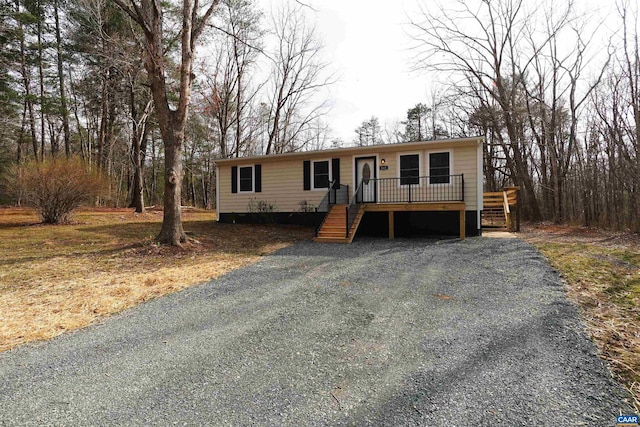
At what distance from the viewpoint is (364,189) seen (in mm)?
11008

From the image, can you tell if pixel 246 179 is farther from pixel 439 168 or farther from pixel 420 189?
pixel 439 168

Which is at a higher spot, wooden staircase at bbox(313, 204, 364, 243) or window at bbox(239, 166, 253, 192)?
window at bbox(239, 166, 253, 192)

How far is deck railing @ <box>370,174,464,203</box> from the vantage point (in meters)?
9.94

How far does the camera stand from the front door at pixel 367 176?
35.7ft

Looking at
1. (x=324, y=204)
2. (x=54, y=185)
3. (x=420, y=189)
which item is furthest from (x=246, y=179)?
(x=420, y=189)

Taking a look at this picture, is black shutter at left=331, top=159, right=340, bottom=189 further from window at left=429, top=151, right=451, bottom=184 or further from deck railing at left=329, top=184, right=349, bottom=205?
window at left=429, top=151, right=451, bottom=184

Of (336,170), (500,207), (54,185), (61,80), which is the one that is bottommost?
(500,207)

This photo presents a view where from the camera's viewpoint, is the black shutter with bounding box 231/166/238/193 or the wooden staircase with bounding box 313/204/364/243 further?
the black shutter with bounding box 231/166/238/193

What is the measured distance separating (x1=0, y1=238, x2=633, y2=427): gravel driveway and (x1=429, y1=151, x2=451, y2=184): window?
6.07m

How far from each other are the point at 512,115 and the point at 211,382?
18.6m

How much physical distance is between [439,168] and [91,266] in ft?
31.5

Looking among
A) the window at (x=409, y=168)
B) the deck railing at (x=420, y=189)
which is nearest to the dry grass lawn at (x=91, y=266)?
the deck railing at (x=420, y=189)

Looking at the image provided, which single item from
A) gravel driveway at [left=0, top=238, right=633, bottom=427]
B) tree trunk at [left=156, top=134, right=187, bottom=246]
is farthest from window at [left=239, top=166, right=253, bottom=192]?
gravel driveway at [left=0, top=238, right=633, bottom=427]

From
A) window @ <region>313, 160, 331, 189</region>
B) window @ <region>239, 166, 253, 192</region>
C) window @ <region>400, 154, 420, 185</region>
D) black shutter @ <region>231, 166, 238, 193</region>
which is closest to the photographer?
window @ <region>400, 154, 420, 185</region>
